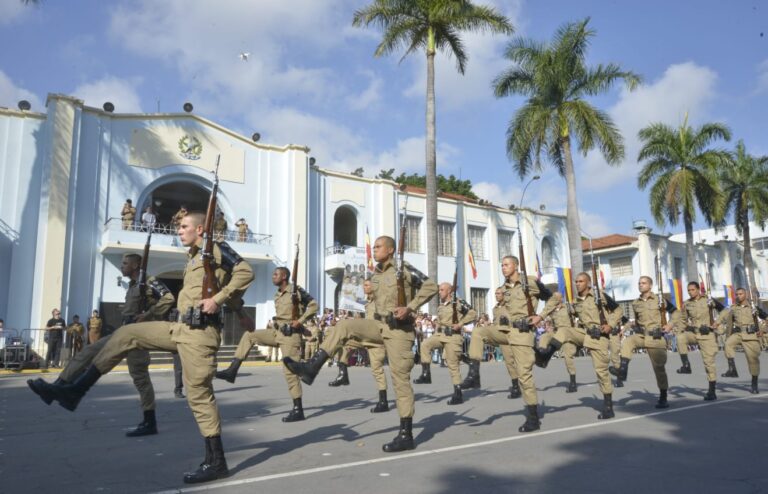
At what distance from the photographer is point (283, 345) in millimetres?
8352

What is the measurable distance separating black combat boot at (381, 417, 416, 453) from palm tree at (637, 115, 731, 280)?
29726 millimetres

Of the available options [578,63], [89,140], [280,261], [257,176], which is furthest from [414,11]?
[89,140]

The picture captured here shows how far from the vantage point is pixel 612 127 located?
25.4 metres

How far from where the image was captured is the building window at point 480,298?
32844 mm

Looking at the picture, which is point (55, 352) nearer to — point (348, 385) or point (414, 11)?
point (348, 385)

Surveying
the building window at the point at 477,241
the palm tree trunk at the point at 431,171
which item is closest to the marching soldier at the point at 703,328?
the palm tree trunk at the point at 431,171

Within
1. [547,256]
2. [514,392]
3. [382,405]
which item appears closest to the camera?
[382,405]

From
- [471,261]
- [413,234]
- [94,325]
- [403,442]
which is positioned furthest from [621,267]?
[403,442]

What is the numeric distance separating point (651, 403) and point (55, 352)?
60.1ft

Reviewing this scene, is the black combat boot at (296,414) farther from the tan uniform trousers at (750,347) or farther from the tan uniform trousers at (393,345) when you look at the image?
the tan uniform trousers at (750,347)

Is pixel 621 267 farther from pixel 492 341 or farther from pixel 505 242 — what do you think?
pixel 492 341

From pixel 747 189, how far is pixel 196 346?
4189 cm

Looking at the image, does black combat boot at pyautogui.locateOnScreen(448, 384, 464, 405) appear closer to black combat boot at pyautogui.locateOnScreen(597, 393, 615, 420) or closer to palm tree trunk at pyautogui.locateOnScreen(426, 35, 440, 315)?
black combat boot at pyautogui.locateOnScreen(597, 393, 615, 420)

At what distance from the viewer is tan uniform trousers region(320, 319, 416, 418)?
5.95 meters
